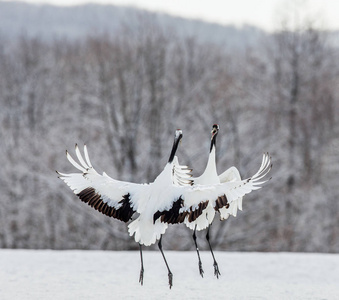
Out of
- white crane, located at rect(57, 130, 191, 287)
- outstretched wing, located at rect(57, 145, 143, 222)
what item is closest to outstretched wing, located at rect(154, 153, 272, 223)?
white crane, located at rect(57, 130, 191, 287)

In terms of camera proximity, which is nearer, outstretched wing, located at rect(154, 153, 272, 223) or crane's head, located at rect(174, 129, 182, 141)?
outstretched wing, located at rect(154, 153, 272, 223)

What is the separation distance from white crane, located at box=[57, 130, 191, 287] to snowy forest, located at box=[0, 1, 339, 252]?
1246cm

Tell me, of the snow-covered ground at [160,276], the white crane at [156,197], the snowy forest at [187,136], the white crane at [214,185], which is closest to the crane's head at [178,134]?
the white crane at [156,197]

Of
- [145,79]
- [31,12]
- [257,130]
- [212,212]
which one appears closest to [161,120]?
[145,79]

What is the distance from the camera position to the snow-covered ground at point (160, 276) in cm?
706

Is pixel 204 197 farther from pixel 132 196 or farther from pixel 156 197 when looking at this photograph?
pixel 132 196

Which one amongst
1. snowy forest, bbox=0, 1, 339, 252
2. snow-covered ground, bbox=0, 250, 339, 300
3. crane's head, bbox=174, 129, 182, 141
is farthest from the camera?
snowy forest, bbox=0, 1, 339, 252

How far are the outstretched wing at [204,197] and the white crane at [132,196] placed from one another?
0.10m

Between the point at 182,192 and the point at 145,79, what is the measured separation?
18.1 metres

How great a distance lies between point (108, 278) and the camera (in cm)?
823

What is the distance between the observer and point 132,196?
606 centimetres

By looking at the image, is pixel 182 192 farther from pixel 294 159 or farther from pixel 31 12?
pixel 31 12

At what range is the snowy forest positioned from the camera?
20.5 metres

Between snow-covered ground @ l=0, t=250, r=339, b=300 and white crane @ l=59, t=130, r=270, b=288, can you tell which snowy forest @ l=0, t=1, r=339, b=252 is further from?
white crane @ l=59, t=130, r=270, b=288
